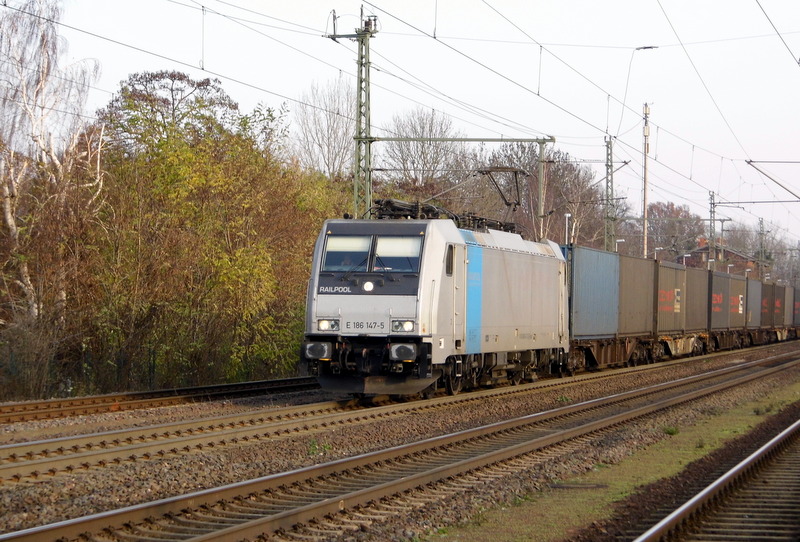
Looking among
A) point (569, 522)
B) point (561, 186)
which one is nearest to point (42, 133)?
point (569, 522)

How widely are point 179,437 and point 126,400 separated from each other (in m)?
4.69

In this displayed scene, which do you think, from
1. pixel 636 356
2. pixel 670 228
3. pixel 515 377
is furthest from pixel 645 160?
pixel 670 228

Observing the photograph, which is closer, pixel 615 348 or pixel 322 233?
pixel 322 233

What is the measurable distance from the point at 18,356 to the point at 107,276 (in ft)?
10.5

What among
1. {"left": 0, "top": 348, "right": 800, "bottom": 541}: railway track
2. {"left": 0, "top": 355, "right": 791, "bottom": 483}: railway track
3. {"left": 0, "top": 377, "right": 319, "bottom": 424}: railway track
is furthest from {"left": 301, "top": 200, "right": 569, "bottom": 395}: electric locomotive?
{"left": 0, "top": 377, "right": 319, "bottom": 424}: railway track

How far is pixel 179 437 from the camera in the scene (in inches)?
499

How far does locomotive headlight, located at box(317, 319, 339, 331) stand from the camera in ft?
53.3

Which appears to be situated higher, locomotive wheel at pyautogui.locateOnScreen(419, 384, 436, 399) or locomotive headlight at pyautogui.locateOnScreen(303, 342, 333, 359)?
locomotive headlight at pyautogui.locateOnScreen(303, 342, 333, 359)

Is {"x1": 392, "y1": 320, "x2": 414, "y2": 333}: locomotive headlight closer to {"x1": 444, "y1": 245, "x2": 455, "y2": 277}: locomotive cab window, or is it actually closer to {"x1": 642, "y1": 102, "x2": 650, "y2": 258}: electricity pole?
{"x1": 444, "y1": 245, "x2": 455, "y2": 277}: locomotive cab window

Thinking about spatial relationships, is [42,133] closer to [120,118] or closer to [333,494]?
[120,118]

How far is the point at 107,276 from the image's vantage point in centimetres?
2095

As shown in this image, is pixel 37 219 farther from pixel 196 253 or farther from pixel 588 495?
pixel 588 495

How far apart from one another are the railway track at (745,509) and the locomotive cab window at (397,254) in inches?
256

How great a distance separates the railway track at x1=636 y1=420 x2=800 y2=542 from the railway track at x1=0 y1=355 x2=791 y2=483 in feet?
19.3
